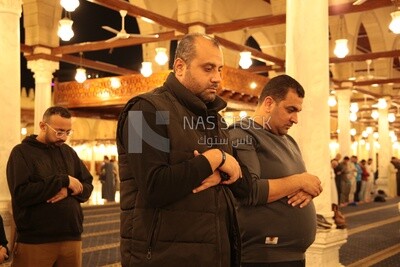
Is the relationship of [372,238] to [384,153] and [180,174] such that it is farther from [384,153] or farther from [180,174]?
[384,153]

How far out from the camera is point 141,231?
1.64 m

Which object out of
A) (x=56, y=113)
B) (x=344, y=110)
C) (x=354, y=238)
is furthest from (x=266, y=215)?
(x=344, y=110)

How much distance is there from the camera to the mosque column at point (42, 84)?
42.0ft

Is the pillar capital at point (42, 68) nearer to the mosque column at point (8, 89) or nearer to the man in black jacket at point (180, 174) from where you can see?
the mosque column at point (8, 89)

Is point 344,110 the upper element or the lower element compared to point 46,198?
upper

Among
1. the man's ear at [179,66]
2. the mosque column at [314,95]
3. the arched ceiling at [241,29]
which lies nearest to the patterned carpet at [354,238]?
the mosque column at [314,95]

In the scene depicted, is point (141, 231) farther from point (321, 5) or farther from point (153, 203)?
point (321, 5)

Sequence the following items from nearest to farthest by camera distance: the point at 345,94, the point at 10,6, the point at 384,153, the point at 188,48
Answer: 1. the point at 188,48
2. the point at 10,6
3. the point at 345,94
4. the point at 384,153

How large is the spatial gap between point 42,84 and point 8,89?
7553 millimetres

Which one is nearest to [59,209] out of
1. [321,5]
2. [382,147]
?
[321,5]

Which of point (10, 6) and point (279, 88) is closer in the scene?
point (279, 88)

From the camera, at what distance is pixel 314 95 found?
4.37m

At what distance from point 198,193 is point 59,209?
150 cm

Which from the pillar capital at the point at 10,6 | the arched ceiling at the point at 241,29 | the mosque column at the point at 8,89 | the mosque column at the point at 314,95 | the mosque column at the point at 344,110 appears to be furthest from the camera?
the mosque column at the point at 344,110
